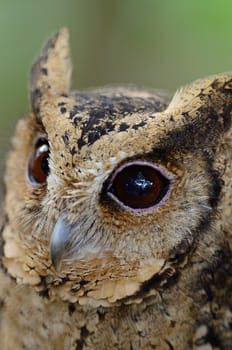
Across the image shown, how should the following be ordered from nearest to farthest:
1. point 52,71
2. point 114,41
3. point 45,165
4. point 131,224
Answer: point 131,224
point 45,165
point 52,71
point 114,41

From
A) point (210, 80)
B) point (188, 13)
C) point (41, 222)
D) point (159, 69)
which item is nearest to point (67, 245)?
point (41, 222)

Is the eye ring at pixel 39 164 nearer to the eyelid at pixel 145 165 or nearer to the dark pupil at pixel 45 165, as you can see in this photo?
the dark pupil at pixel 45 165

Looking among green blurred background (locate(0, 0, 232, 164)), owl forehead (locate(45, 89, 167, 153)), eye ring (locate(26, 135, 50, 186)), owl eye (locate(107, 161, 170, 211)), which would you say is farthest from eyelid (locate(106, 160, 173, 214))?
green blurred background (locate(0, 0, 232, 164))

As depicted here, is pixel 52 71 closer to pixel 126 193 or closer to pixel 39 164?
pixel 39 164

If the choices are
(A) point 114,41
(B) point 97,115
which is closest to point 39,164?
(B) point 97,115

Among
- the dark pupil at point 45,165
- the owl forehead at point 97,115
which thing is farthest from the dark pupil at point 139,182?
the dark pupil at point 45,165

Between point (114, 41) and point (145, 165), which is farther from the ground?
point (114, 41)

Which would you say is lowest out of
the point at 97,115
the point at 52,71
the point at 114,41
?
the point at 97,115
